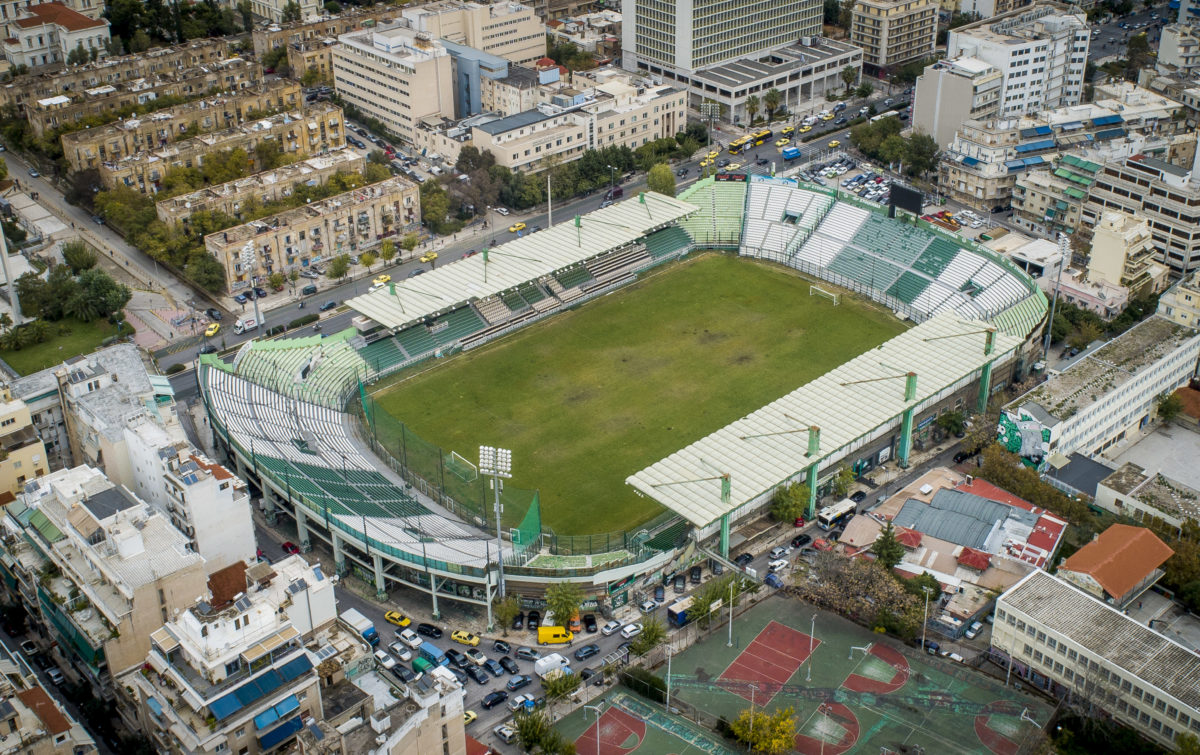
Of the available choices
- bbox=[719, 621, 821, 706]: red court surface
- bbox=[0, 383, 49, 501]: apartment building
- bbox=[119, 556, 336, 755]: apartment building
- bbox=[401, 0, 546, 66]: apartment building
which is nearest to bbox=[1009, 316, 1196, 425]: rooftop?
bbox=[719, 621, 821, 706]: red court surface

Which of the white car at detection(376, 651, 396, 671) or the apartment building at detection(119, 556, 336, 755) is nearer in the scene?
the apartment building at detection(119, 556, 336, 755)

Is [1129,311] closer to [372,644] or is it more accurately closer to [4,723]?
[372,644]

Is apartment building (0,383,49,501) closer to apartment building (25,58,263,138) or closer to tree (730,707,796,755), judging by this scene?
tree (730,707,796,755)

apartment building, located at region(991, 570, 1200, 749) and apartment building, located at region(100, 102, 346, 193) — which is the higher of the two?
apartment building, located at region(100, 102, 346, 193)

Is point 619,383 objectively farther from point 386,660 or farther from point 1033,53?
point 1033,53

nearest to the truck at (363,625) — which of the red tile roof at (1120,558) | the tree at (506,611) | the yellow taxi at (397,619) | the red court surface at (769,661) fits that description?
the yellow taxi at (397,619)
